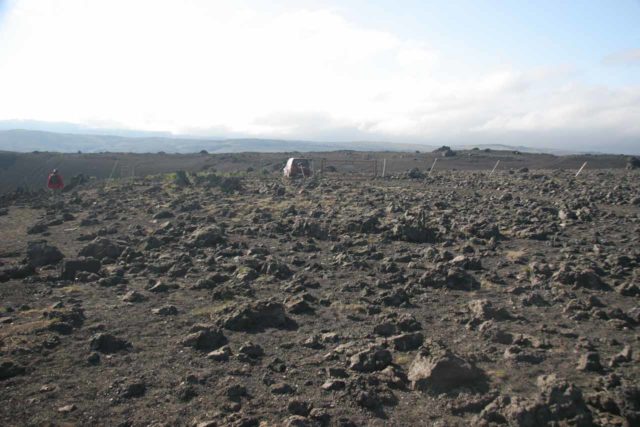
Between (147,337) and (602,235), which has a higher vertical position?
(602,235)

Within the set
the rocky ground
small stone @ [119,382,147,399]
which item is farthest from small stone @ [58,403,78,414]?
small stone @ [119,382,147,399]

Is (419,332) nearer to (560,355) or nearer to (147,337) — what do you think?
(560,355)

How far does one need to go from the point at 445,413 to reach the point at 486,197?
18.6 m

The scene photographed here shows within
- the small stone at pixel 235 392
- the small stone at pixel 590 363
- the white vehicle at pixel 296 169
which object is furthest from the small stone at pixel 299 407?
the white vehicle at pixel 296 169

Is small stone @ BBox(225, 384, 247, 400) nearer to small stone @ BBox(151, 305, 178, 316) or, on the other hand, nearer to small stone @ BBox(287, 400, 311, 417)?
small stone @ BBox(287, 400, 311, 417)

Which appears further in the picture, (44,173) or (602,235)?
(44,173)

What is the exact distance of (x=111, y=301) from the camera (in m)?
9.46

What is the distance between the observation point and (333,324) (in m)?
8.02

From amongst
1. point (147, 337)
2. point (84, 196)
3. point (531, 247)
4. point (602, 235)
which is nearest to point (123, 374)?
point (147, 337)

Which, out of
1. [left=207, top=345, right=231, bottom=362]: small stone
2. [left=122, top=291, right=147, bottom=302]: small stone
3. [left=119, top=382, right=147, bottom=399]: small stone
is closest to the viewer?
[left=119, top=382, right=147, bottom=399]: small stone

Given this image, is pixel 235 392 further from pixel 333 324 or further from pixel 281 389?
pixel 333 324

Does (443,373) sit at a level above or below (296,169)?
below

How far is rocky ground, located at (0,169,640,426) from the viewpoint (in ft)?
17.9

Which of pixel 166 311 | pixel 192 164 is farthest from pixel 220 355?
pixel 192 164
